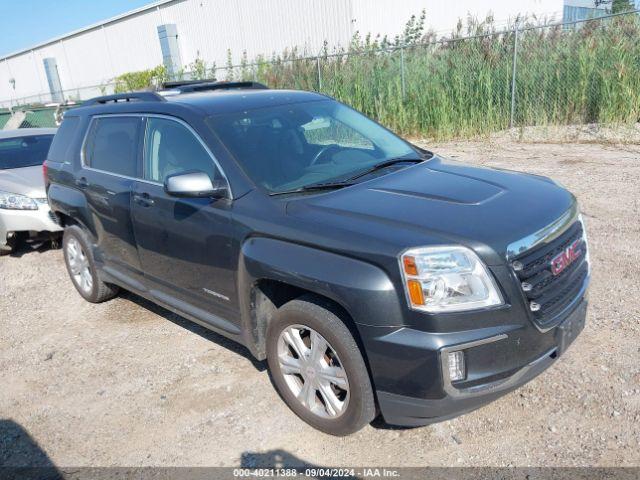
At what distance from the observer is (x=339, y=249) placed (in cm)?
279

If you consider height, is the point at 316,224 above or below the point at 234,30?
below

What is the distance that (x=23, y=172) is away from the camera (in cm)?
752

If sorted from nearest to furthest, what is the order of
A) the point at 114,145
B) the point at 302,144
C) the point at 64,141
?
the point at 302,144 → the point at 114,145 → the point at 64,141

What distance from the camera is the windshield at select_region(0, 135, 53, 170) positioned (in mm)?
Result: 7934

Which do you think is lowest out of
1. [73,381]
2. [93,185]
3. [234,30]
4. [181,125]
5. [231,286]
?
Answer: [73,381]

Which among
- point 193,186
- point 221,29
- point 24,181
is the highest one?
point 221,29

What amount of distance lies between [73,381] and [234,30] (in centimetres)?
2388

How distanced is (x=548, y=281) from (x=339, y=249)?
3.56 feet

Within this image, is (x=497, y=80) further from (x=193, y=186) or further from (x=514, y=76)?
→ (x=193, y=186)

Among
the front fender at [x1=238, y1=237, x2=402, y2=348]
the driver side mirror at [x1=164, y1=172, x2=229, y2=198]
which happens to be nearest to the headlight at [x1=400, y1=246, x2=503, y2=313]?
the front fender at [x1=238, y1=237, x2=402, y2=348]

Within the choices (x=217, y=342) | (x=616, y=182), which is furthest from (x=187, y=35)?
(x=217, y=342)

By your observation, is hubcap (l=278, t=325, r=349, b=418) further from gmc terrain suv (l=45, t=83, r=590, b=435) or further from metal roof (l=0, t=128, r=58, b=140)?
metal roof (l=0, t=128, r=58, b=140)

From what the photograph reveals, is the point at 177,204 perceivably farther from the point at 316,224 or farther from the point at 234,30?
the point at 234,30

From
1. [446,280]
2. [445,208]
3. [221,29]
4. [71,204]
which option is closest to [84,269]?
[71,204]
